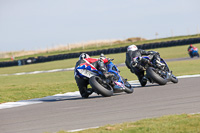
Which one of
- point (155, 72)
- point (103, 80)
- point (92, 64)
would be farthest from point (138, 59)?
point (103, 80)

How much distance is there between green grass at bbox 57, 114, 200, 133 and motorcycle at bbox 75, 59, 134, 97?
4776 mm

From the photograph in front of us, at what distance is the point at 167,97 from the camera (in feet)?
35.2

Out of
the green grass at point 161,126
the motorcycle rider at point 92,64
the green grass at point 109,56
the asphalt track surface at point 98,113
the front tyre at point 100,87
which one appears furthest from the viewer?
the green grass at point 109,56

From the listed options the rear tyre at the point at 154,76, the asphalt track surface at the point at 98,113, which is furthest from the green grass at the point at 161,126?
the rear tyre at the point at 154,76

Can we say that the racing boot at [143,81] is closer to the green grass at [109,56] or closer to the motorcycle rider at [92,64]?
the motorcycle rider at [92,64]

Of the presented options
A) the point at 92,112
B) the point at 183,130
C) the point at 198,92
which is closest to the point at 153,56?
the point at 198,92

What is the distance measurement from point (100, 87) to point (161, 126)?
18.0 ft

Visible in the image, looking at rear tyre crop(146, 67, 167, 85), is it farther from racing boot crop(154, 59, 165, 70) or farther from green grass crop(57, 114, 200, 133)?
green grass crop(57, 114, 200, 133)

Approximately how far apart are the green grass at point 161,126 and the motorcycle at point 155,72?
6607 mm

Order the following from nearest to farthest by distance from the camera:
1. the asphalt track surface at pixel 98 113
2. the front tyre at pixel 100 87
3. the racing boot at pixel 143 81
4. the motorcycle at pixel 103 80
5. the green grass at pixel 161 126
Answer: the green grass at pixel 161 126, the asphalt track surface at pixel 98 113, the front tyre at pixel 100 87, the motorcycle at pixel 103 80, the racing boot at pixel 143 81

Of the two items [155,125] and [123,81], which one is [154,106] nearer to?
[155,125]

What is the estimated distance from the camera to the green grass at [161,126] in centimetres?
630

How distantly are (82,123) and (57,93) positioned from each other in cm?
836

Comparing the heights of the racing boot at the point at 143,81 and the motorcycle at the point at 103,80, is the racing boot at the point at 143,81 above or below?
below
